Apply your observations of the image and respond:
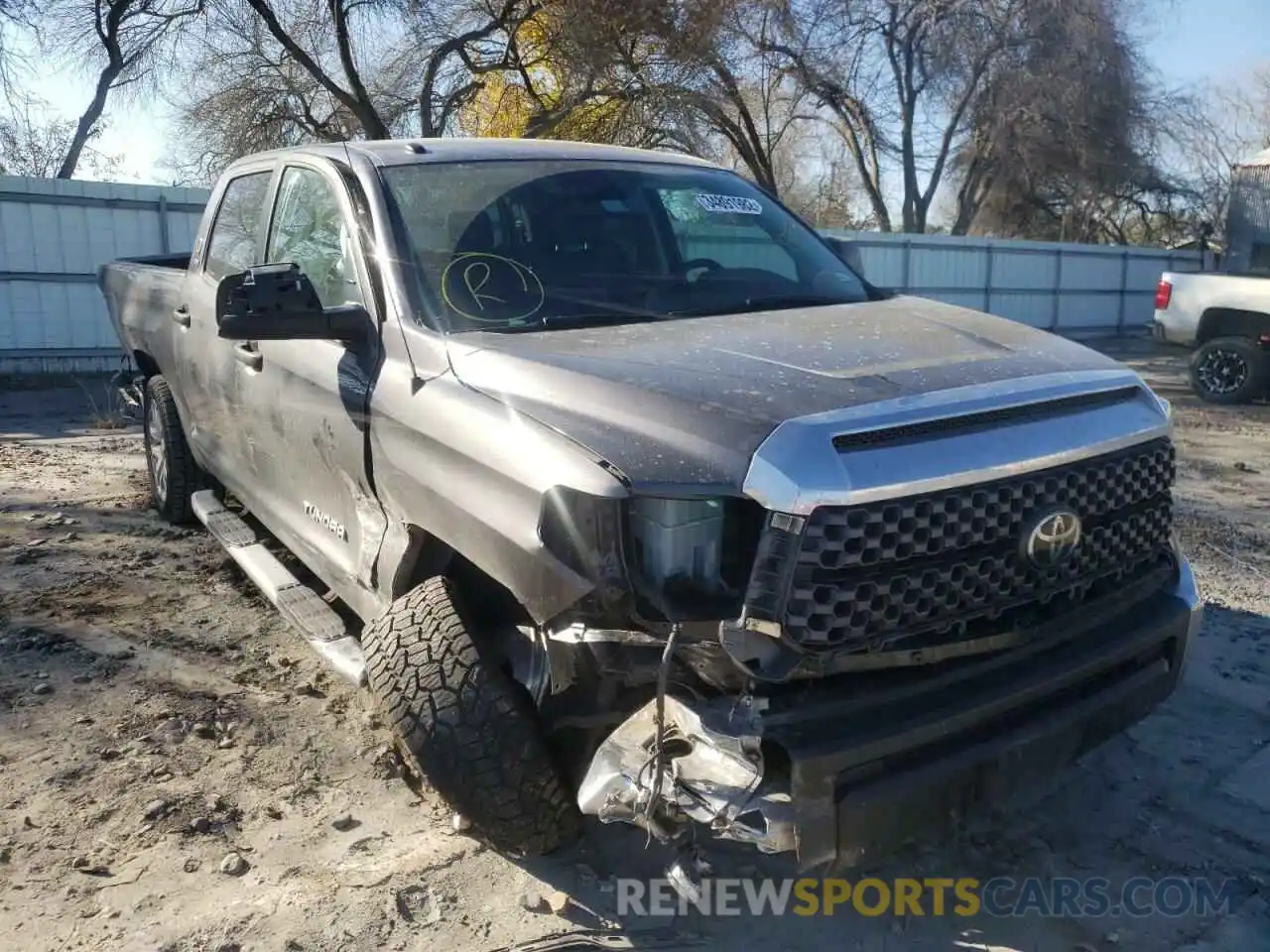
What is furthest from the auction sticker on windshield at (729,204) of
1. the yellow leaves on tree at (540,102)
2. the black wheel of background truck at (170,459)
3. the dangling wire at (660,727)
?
the yellow leaves on tree at (540,102)

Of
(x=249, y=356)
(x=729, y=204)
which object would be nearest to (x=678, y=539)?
(x=729, y=204)

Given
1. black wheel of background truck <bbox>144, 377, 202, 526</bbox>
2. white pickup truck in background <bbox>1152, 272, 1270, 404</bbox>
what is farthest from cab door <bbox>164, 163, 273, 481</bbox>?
white pickup truck in background <bbox>1152, 272, 1270, 404</bbox>

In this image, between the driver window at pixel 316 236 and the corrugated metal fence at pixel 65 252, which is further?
the corrugated metal fence at pixel 65 252

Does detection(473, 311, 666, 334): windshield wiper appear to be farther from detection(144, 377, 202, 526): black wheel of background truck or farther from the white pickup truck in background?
the white pickup truck in background

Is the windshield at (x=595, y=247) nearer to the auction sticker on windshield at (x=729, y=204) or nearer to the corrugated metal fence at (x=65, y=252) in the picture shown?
the auction sticker on windshield at (x=729, y=204)

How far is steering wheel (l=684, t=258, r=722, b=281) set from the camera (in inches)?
145

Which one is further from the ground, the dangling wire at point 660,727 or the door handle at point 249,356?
the door handle at point 249,356

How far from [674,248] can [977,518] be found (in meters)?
1.72

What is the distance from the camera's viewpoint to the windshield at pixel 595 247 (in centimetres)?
327

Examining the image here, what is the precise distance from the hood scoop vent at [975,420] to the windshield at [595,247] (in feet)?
3.55

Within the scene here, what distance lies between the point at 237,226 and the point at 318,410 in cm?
159

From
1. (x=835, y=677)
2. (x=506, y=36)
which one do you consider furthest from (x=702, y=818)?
(x=506, y=36)

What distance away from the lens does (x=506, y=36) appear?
20.5m

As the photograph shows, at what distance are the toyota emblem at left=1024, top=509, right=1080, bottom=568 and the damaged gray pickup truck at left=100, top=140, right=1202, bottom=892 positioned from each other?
0.05ft
